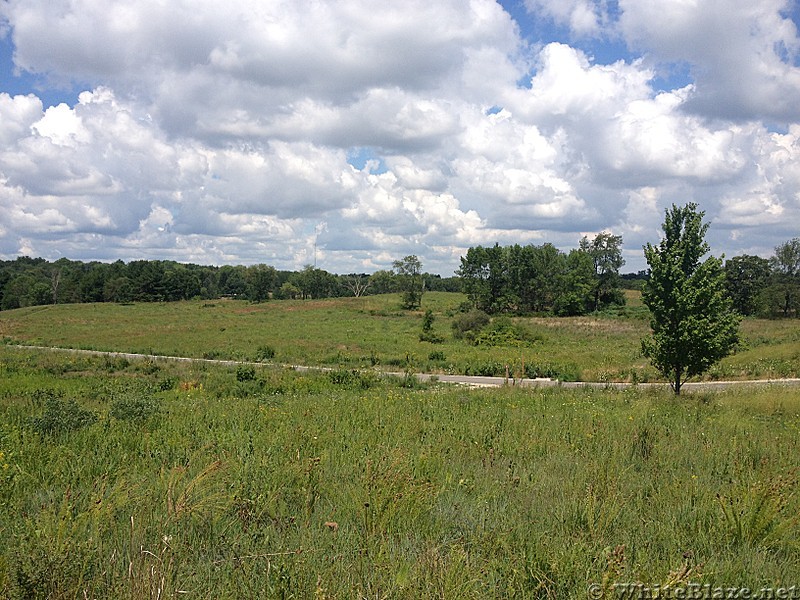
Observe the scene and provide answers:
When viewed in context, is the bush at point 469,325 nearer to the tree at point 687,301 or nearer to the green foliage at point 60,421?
the tree at point 687,301

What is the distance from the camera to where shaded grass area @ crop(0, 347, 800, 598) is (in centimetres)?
384

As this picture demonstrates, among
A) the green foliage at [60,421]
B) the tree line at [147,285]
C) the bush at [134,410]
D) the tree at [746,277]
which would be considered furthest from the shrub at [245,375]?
the tree at [746,277]

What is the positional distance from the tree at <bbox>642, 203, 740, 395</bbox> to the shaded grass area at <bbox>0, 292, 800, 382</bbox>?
10133mm

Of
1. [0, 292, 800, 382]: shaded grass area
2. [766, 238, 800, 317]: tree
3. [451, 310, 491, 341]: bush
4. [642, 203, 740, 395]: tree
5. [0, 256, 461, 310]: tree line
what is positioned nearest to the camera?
[642, 203, 740, 395]: tree

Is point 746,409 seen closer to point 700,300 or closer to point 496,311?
point 700,300

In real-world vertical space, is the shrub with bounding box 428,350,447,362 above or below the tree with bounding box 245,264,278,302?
below

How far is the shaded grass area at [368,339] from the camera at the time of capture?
3450 cm

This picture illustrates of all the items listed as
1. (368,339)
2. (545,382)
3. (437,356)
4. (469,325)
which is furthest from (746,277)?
(545,382)

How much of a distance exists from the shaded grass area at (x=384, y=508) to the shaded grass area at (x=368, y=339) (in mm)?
24221

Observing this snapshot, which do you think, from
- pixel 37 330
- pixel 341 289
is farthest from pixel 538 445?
pixel 341 289

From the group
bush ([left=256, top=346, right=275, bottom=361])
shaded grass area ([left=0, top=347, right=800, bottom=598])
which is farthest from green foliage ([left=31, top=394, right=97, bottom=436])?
bush ([left=256, top=346, right=275, bottom=361])

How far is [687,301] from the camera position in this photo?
19141 mm

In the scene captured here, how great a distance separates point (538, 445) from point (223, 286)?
183m

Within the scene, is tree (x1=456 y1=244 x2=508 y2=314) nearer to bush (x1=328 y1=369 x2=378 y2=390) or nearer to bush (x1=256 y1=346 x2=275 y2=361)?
bush (x1=256 y1=346 x2=275 y2=361)
